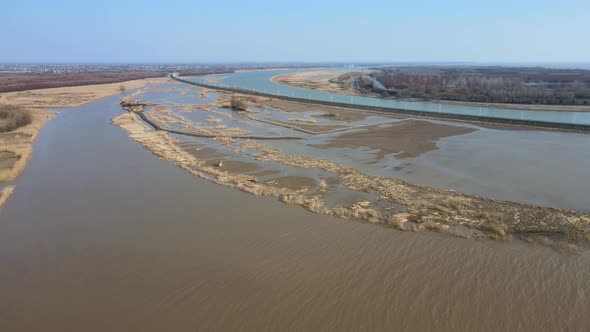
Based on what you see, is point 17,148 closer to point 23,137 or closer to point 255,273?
point 23,137

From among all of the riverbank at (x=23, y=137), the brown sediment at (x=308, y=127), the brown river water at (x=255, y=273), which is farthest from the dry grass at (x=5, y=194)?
the brown sediment at (x=308, y=127)

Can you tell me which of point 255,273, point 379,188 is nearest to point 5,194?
point 255,273

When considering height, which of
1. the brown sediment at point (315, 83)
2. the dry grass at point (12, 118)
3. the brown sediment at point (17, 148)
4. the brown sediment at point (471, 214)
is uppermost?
the brown sediment at point (315, 83)

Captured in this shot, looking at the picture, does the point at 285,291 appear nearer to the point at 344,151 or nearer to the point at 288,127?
the point at 344,151

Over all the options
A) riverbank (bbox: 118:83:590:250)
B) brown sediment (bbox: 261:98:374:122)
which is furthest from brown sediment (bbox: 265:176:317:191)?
brown sediment (bbox: 261:98:374:122)

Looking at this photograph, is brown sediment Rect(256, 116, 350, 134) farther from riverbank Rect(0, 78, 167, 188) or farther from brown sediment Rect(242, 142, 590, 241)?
riverbank Rect(0, 78, 167, 188)

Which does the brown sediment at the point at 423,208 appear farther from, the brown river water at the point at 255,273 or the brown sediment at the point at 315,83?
the brown sediment at the point at 315,83
